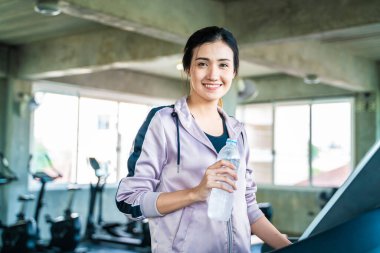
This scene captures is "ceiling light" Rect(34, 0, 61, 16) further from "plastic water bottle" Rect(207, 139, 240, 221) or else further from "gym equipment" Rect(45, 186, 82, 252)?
"gym equipment" Rect(45, 186, 82, 252)

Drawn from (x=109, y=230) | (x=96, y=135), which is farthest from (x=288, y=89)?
(x=109, y=230)

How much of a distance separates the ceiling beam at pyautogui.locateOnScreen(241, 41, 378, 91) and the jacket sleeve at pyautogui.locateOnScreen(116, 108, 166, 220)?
4.46 meters

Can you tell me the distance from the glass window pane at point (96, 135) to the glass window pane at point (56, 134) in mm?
152

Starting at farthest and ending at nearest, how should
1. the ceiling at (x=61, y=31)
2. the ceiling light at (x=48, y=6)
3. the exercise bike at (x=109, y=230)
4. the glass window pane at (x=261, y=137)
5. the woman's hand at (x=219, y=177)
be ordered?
the glass window pane at (x=261, y=137) < the exercise bike at (x=109, y=230) < the ceiling at (x=61, y=31) < the ceiling light at (x=48, y=6) < the woman's hand at (x=219, y=177)

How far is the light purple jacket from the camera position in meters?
1.23

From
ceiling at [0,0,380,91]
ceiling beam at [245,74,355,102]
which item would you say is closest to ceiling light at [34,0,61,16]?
ceiling at [0,0,380,91]

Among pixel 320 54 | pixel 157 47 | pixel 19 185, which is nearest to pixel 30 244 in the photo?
pixel 19 185

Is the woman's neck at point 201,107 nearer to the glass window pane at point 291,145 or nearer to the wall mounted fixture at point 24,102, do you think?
the wall mounted fixture at point 24,102

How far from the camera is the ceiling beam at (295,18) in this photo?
4445 mm

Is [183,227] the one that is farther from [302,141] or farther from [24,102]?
[302,141]

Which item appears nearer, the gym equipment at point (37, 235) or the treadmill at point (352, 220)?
the treadmill at point (352, 220)

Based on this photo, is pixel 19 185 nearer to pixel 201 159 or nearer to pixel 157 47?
pixel 157 47

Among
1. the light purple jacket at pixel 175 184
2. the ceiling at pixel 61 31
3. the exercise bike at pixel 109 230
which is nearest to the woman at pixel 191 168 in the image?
the light purple jacket at pixel 175 184

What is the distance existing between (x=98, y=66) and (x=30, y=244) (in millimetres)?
2377
